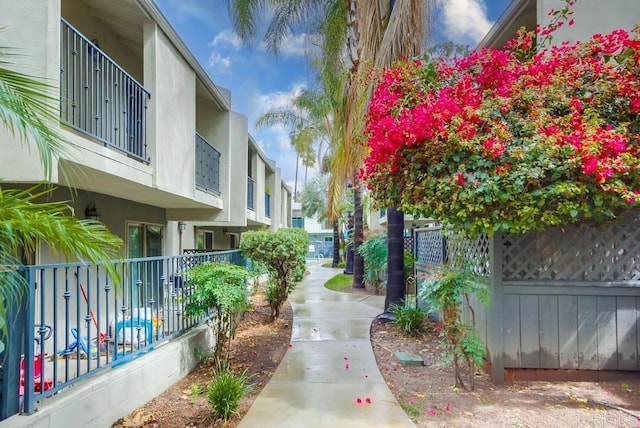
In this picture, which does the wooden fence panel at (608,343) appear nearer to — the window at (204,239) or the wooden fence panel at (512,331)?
the wooden fence panel at (512,331)

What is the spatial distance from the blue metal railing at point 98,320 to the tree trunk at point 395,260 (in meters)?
4.21

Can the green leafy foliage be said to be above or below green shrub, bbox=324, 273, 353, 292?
above

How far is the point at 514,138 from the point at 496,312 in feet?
7.60

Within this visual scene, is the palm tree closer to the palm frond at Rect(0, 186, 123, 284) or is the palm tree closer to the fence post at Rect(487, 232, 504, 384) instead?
the palm frond at Rect(0, 186, 123, 284)

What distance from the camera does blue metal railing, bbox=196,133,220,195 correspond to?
960 cm

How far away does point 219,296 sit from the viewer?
18.9ft

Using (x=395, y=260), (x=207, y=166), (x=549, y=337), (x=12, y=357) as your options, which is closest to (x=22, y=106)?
(x=12, y=357)

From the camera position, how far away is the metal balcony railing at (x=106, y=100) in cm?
575

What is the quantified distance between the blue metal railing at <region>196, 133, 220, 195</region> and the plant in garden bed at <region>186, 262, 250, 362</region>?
3.81 m

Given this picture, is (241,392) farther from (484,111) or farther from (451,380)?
(484,111)

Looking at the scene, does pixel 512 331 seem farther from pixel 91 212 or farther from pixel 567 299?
pixel 91 212

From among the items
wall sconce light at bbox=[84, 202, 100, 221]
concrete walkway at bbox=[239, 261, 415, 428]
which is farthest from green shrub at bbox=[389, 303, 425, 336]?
wall sconce light at bbox=[84, 202, 100, 221]

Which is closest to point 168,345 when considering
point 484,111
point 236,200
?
point 484,111

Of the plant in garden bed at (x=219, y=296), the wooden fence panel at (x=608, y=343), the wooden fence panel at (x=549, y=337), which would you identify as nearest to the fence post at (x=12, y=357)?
the plant in garden bed at (x=219, y=296)
